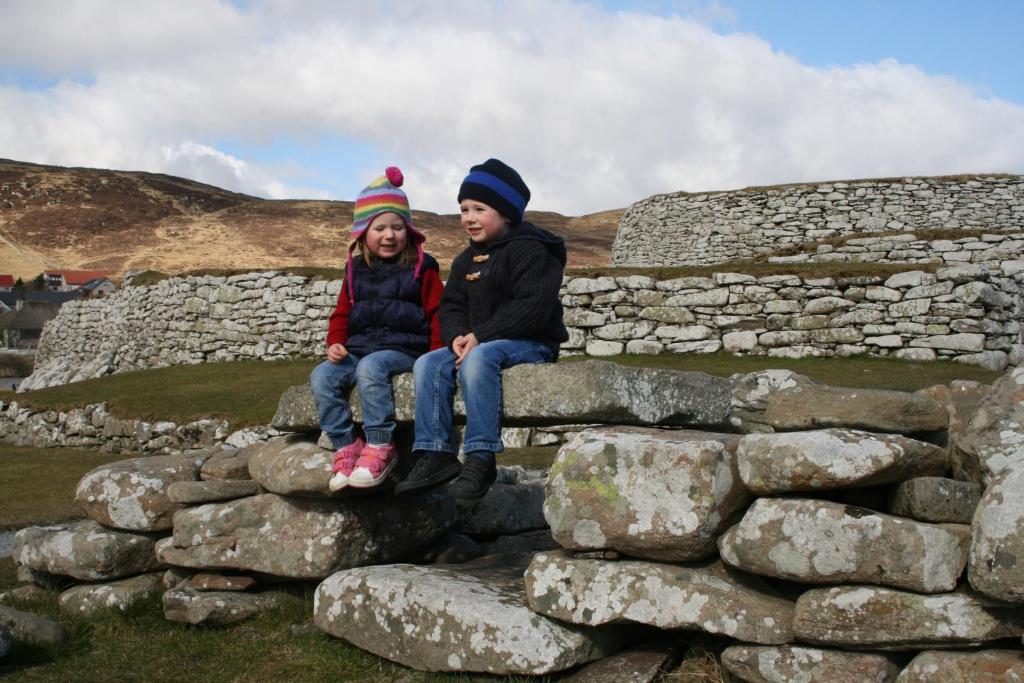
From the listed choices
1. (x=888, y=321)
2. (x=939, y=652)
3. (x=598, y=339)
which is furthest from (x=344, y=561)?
(x=888, y=321)

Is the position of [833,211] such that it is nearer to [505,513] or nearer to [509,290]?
[505,513]

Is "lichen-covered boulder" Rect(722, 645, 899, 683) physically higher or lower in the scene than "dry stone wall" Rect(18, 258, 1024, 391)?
lower

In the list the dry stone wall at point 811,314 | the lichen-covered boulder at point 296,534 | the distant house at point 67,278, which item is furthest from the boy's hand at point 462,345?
the distant house at point 67,278

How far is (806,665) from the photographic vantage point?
15.5ft

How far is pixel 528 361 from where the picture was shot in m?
6.03

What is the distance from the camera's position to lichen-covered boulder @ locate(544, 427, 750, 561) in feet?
16.5

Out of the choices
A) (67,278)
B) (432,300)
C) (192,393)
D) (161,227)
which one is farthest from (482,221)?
(67,278)

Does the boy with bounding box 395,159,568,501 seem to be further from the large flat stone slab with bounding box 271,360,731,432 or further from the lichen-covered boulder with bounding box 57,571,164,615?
the lichen-covered boulder with bounding box 57,571,164,615

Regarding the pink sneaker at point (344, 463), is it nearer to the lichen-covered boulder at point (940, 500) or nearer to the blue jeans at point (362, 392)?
the blue jeans at point (362, 392)

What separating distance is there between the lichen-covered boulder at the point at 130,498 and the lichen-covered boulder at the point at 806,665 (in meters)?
4.79

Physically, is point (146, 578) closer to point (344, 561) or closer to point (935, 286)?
point (344, 561)

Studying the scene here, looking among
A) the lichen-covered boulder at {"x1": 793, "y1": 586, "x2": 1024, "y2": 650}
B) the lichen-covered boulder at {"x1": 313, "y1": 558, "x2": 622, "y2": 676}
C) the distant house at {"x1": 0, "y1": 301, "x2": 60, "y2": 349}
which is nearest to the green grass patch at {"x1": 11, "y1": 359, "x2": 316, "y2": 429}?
the lichen-covered boulder at {"x1": 313, "y1": 558, "x2": 622, "y2": 676}

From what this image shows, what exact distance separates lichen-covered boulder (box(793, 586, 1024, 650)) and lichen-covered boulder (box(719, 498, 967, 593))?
7cm

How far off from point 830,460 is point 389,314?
3341mm
